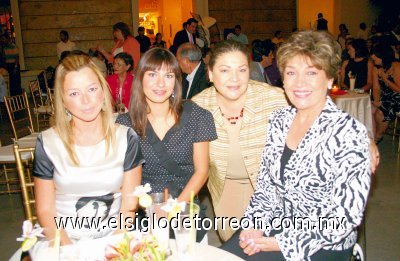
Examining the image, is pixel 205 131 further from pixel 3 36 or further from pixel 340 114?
pixel 3 36

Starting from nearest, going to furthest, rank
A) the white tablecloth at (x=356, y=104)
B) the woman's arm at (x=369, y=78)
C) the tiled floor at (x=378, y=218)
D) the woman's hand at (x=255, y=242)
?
the woman's hand at (x=255, y=242) → the tiled floor at (x=378, y=218) → the white tablecloth at (x=356, y=104) → the woman's arm at (x=369, y=78)

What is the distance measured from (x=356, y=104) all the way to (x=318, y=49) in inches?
142

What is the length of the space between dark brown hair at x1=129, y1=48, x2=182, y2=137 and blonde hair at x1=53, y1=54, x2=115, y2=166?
27cm

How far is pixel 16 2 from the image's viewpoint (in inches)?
487

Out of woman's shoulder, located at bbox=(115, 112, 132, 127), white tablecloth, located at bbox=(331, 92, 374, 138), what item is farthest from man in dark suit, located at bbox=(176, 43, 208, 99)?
woman's shoulder, located at bbox=(115, 112, 132, 127)

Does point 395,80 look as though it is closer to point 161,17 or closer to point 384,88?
point 384,88

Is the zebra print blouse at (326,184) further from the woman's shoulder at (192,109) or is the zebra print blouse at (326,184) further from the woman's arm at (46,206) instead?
the woman's arm at (46,206)

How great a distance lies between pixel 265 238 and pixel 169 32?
47.1 ft

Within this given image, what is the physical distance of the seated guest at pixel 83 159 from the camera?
194 centimetres

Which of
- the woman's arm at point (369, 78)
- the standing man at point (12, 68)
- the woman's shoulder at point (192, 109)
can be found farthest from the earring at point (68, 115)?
the standing man at point (12, 68)

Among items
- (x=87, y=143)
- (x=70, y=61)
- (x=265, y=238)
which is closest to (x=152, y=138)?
(x=87, y=143)

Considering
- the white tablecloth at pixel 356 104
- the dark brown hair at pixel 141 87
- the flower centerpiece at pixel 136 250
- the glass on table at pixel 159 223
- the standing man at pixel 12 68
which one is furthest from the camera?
the standing man at pixel 12 68

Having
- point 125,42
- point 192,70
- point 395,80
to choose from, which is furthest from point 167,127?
point 125,42

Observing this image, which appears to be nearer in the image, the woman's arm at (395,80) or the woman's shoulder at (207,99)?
the woman's shoulder at (207,99)
